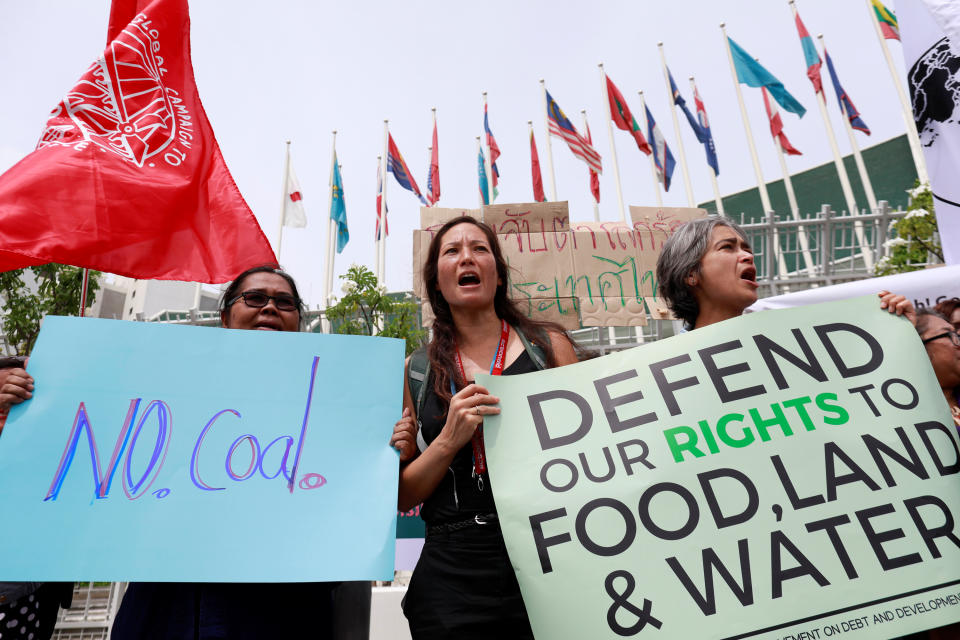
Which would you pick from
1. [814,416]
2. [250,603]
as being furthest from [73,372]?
[814,416]

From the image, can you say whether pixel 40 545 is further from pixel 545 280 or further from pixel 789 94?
pixel 789 94

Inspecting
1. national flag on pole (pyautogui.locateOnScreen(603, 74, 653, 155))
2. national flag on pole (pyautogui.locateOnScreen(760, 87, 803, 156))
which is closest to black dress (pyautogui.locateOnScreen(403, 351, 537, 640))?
national flag on pole (pyautogui.locateOnScreen(603, 74, 653, 155))

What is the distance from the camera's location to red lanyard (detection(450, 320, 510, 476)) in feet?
6.24

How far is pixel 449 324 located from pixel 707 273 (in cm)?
102

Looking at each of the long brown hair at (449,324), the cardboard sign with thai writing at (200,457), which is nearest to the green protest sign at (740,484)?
the long brown hair at (449,324)

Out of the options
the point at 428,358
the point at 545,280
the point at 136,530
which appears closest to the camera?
the point at 136,530

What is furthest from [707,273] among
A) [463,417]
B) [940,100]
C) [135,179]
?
[135,179]

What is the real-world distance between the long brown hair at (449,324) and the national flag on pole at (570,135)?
13658 mm

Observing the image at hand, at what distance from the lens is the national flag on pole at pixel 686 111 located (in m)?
17.1

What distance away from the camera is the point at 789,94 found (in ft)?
49.3

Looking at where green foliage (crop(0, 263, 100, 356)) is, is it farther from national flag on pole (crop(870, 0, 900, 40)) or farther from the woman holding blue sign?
national flag on pole (crop(870, 0, 900, 40))

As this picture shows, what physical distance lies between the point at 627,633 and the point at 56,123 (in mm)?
3517

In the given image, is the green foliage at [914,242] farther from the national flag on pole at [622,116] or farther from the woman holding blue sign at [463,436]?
the national flag on pole at [622,116]

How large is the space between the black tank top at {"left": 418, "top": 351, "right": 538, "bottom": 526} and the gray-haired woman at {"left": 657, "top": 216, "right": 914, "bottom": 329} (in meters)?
1.10
